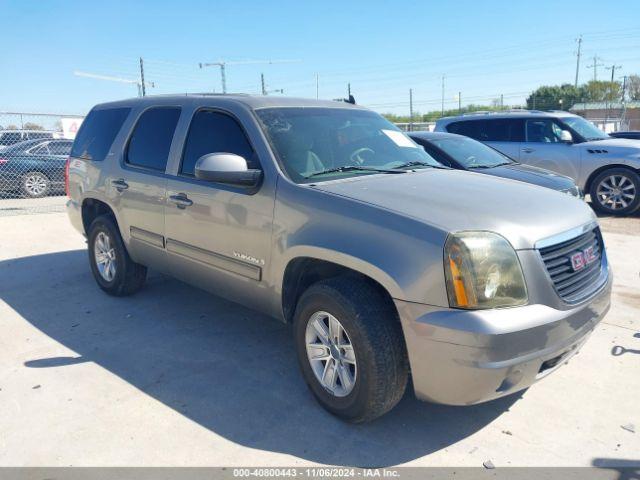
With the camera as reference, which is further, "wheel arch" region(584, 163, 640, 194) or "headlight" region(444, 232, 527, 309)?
"wheel arch" region(584, 163, 640, 194)

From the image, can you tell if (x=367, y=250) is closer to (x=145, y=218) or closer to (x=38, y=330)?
(x=145, y=218)

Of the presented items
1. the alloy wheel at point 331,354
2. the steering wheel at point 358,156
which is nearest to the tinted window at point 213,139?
the steering wheel at point 358,156

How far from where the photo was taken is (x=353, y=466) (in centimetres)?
269

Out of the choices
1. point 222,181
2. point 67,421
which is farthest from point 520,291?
point 67,421

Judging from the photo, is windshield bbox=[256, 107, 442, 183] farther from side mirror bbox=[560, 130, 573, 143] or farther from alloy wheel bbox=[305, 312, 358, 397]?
side mirror bbox=[560, 130, 573, 143]

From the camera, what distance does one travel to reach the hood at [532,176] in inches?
272

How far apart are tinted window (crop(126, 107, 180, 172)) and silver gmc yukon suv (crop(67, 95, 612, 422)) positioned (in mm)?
17

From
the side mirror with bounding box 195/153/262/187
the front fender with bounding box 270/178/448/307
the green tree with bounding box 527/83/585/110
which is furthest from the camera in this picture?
the green tree with bounding box 527/83/585/110

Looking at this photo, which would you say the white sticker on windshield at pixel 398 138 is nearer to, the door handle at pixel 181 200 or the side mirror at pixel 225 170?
the side mirror at pixel 225 170

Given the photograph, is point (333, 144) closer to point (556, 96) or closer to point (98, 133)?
point (98, 133)

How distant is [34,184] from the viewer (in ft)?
42.7

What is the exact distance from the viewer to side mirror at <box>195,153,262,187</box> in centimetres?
333

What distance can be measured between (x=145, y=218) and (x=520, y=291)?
3217 millimetres

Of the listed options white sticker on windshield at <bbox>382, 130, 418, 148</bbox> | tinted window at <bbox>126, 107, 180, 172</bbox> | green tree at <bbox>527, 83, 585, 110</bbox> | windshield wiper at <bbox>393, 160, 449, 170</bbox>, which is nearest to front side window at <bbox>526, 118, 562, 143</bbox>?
white sticker on windshield at <bbox>382, 130, 418, 148</bbox>
